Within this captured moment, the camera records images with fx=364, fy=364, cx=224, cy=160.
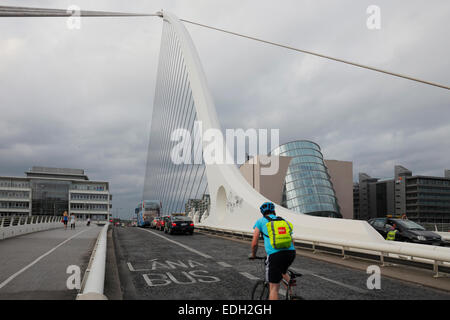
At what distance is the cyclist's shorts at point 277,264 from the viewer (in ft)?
15.0

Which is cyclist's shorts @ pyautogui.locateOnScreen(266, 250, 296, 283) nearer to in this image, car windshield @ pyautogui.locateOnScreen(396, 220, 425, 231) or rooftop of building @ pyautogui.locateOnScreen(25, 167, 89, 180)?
car windshield @ pyautogui.locateOnScreen(396, 220, 425, 231)

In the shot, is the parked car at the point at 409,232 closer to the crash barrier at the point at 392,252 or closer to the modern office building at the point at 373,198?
the crash barrier at the point at 392,252

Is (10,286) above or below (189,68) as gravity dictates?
below

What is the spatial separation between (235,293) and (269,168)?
57.7 meters

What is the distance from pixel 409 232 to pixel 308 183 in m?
47.2

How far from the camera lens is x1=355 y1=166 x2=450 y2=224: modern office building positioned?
408ft

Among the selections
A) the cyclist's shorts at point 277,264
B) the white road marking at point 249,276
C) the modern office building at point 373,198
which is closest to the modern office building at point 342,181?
the white road marking at point 249,276

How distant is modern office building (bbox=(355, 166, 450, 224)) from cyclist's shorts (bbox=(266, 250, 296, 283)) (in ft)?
425

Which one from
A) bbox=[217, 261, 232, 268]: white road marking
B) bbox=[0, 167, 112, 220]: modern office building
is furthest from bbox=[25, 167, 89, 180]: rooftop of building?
bbox=[217, 261, 232, 268]: white road marking

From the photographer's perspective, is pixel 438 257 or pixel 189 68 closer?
pixel 438 257

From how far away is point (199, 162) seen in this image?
35281 millimetres

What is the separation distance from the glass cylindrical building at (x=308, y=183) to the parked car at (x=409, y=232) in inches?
1663
